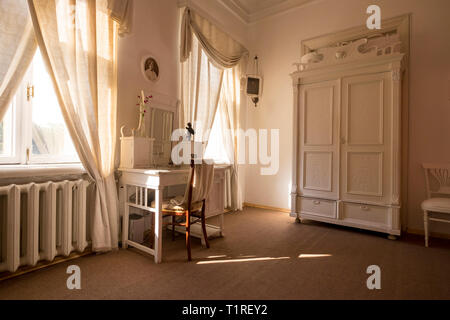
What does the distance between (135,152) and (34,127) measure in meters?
0.86

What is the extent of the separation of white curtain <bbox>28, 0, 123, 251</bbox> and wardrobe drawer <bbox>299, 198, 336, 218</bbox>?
2.53m

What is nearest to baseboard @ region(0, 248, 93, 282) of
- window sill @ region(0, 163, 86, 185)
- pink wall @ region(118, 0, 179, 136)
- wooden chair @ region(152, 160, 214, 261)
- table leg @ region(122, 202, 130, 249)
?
table leg @ region(122, 202, 130, 249)

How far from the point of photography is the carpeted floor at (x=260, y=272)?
172 cm

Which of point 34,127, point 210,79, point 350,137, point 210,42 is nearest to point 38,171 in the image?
point 34,127

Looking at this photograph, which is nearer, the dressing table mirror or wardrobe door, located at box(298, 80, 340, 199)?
the dressing table mirror

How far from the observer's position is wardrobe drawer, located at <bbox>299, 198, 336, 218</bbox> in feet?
10.9

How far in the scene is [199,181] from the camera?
2.38 m

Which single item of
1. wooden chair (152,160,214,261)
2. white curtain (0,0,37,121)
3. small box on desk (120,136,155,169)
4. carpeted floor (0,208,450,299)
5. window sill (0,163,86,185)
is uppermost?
white curtain (0,0,37,121)

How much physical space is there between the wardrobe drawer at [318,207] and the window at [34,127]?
3.00 metres

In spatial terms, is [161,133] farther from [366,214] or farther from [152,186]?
[366,214]

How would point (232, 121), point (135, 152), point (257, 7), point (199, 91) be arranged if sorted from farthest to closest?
1. point (257, 7)
2. point (232, 121)
3. point (199, 91)
4. point (135, 152)
